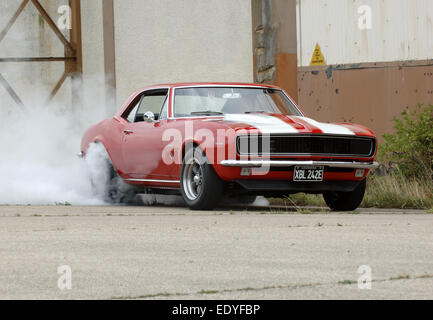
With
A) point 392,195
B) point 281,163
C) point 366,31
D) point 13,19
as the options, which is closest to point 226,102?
point 281,163

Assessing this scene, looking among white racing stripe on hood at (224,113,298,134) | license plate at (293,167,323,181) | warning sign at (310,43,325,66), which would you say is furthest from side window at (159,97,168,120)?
warning sign at (310,43,325,66)

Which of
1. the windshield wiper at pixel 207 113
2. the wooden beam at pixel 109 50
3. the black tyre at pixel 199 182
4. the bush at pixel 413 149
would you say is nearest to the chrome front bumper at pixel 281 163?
the black tyre at pixel 199 182

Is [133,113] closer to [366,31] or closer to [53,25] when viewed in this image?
[53,25]

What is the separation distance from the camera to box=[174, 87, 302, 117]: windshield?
10406 mm

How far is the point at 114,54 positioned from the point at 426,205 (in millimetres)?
6502

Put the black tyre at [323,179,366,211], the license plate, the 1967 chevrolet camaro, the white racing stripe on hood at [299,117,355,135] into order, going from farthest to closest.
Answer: the black tyre at [323,179,366,211] → the white racing stripe on hood at [299,117,355,135] → the license plate → the 1967 chevrolet camaro

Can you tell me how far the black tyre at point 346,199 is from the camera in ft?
33.2

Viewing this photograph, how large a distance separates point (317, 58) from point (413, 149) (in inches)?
137

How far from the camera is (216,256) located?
5.45 meters

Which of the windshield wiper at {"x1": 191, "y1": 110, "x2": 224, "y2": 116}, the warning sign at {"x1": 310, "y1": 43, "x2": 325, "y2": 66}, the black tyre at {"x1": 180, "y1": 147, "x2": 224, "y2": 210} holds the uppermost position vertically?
the warning sign at {"x1": 310, "y1": 43, "x2": 325, "y2": 66}

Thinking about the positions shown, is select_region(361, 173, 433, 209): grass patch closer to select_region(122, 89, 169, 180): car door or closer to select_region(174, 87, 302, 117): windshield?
select_region(174, 87, 302, 117): windshield

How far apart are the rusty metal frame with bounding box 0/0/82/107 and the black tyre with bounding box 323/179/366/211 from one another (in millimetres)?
5973

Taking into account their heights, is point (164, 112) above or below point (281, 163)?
above

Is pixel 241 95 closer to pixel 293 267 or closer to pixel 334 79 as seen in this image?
pixel 334 79
